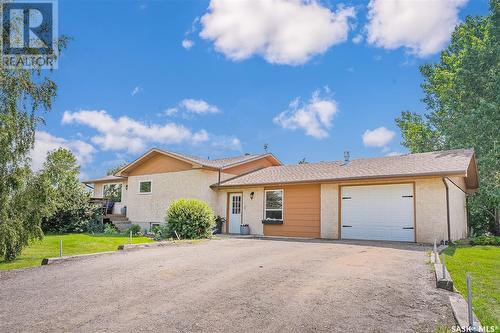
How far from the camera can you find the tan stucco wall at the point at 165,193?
18.8 meters

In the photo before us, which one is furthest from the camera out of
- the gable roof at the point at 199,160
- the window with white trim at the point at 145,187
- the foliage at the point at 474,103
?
the window with white trim at the point at 145,187

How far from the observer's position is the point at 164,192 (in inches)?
810

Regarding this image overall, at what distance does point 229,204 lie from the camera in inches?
732

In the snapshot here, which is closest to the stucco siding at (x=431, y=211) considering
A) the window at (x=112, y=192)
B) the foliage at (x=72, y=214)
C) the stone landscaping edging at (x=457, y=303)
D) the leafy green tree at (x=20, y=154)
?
the stone landscaping edging at (x=457, y=303)

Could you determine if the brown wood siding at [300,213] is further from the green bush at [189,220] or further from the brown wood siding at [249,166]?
the brown wood siding at [249,166]

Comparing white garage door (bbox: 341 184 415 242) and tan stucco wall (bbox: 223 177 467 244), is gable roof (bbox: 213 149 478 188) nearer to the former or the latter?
tan stucco wall (bbox: 223 177 467 244)

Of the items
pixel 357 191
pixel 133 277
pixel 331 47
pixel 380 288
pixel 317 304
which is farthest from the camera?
pixel 331 47

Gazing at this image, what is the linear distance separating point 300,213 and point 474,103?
15.5 meters

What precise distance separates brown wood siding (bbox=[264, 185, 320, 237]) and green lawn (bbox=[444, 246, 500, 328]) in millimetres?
5671

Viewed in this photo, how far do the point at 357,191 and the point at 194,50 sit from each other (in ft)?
34.7

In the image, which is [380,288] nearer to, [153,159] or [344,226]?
[344,226]

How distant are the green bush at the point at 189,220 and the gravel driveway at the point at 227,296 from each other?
5335 millimetres

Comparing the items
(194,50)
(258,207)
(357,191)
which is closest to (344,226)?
(357,191)

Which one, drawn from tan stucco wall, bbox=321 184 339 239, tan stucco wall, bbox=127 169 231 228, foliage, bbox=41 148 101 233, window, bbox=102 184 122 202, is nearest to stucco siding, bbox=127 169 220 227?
tan stucco wall, bbox=127 169 231 228
